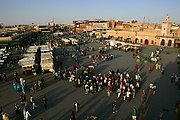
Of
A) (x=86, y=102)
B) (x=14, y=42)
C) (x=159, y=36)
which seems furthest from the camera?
(x=159, y=36)

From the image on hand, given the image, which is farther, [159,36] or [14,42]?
[159,36]

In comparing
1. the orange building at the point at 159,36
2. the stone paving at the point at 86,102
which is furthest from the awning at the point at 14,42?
the orange building at the point at 159,36

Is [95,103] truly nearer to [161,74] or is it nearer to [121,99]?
[121,99]

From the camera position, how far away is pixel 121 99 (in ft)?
52.1

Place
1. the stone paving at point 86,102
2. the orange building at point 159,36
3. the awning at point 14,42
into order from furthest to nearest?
the orange building at point 159,36 → the awning at point 14,42 → the stone paving at point 86,102

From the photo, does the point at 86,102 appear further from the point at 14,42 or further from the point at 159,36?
the point at 159,36

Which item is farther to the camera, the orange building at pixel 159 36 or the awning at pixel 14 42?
the orange building at pixel 159 36

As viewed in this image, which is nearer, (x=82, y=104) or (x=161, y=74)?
(x=82, y=104)

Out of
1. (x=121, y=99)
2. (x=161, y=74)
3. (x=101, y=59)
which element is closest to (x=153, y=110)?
(x=121, y=99)

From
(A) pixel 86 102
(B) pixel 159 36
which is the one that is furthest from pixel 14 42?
(B) pixel 159 36

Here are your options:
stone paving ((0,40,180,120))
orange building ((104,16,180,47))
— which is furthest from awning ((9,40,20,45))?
orange building ((104,16,180,47))

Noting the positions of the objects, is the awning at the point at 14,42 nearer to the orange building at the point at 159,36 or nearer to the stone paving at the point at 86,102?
the stone paving at the point at 86,102

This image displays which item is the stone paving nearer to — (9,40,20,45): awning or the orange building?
(9,40,20,45): awning

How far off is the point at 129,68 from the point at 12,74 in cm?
1452
